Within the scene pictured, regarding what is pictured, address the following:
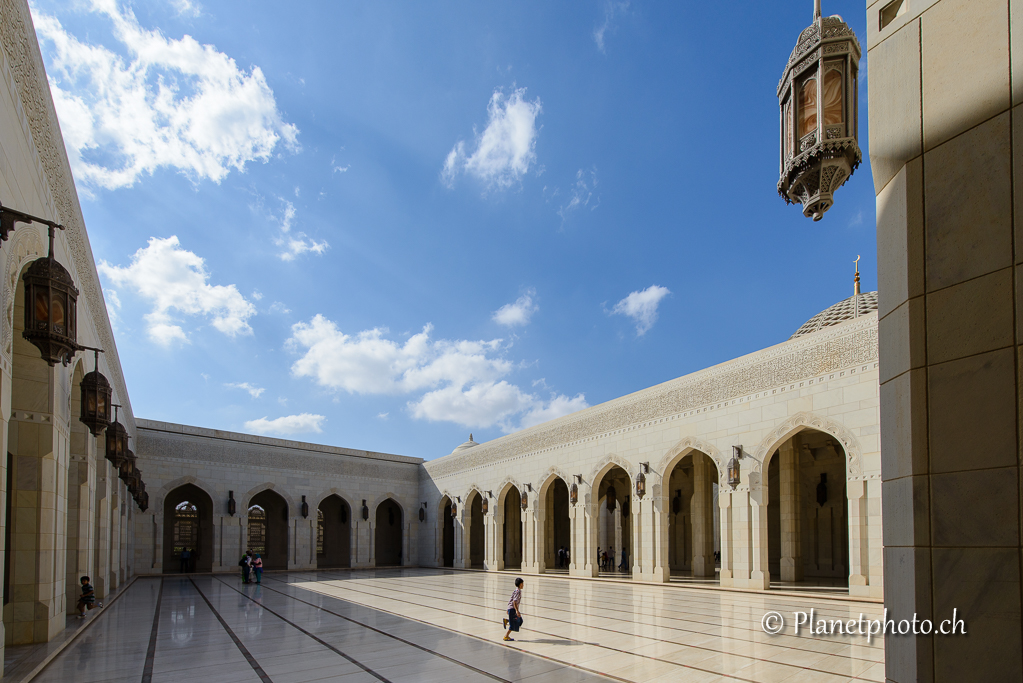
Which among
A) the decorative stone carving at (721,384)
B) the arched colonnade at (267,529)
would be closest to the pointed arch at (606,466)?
the decorative stone carving at (721,384)

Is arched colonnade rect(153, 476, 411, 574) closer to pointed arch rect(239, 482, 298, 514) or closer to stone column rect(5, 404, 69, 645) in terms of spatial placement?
pointed arch rect(239, 482, 298, 514)

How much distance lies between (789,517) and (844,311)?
16.9 ft

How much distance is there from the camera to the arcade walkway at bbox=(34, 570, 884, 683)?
529 centimetres

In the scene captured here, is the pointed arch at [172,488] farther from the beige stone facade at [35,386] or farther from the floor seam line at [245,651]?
the beige stone facade at [35,386]

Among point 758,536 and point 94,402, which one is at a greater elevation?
point 94,402

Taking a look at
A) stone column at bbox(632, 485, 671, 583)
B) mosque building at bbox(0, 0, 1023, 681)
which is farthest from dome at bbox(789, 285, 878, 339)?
stone column at bbox(632, 485, 671, 583)

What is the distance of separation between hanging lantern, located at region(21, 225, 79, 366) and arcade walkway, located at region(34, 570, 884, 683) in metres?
2.74

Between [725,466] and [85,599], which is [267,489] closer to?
[85,599]

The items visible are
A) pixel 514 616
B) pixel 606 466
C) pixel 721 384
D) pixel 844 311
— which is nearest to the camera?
pixel 514 616

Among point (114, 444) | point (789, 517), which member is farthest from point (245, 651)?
point (789, 517)

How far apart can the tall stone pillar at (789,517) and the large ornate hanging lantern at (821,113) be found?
10654 mm

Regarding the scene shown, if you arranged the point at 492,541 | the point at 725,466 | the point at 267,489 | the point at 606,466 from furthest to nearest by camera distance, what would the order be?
the point at 267,489 → the point at 492,541 → the point at 606,466 → the point at 725,466

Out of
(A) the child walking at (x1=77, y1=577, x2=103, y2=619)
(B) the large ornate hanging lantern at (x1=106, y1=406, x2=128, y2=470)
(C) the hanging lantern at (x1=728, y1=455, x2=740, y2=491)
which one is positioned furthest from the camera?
(C) the hanging lantern at (x1=728, y1=455, x2=740, y2=491)

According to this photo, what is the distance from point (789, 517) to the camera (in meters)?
12.8
